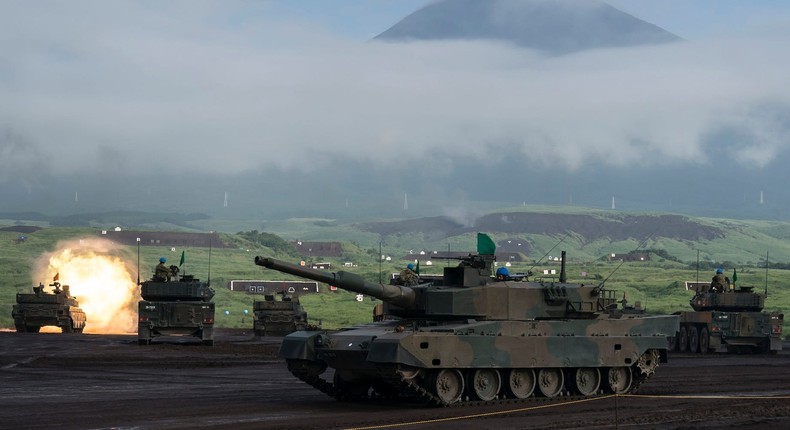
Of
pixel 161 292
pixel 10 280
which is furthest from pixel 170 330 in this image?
pixel 10 280

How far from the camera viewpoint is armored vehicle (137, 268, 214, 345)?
177ft

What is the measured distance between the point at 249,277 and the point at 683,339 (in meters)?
73.1

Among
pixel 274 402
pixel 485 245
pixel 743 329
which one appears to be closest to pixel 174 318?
pixel 743 329

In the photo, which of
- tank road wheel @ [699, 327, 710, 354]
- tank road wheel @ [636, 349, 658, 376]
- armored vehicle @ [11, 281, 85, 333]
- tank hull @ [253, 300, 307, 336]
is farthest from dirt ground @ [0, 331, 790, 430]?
armored vehicle @ [11, 281, 85, 333]

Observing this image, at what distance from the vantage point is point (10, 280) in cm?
11031

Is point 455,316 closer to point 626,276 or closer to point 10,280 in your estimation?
point 10,280

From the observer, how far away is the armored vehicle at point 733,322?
56188 millimetres

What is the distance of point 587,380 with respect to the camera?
3055 centimetres

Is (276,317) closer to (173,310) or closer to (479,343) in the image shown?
(173,310)

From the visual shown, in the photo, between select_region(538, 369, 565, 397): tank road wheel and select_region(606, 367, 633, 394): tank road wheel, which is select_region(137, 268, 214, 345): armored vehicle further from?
select_region(538, 369, 565, 397): tank road wheel

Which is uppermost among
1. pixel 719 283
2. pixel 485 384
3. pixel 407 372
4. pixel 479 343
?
pixel 719 283

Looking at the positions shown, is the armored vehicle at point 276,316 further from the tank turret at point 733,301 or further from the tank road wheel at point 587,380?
the tank road wheel at point 587,380

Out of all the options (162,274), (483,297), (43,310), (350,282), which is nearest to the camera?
(350,282)

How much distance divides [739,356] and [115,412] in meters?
34.0
